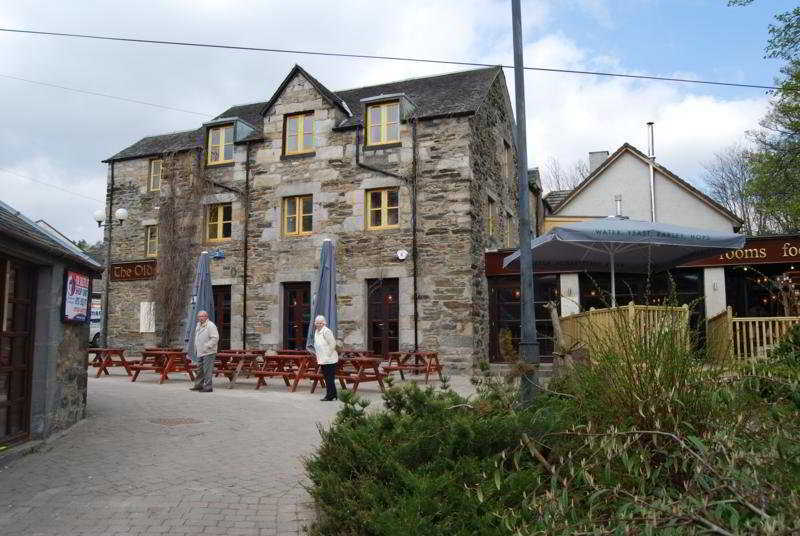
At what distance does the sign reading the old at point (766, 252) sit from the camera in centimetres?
1586

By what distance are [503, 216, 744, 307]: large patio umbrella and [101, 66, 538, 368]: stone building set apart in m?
5.29

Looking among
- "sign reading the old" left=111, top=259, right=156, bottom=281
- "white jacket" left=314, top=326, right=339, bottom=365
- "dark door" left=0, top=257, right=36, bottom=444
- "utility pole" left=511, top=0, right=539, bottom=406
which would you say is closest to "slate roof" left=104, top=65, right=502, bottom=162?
"sign reading the old" left=111, top=259, right=156, bottom=281

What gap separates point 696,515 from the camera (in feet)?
6.53

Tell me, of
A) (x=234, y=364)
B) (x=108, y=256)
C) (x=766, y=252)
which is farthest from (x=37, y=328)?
(x=766, y=252)

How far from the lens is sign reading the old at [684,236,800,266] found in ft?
52.0

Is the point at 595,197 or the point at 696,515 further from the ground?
the point at 595,197

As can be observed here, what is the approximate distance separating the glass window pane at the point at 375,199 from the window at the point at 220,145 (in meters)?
4.79

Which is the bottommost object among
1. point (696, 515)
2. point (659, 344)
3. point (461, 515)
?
point (461, 515)

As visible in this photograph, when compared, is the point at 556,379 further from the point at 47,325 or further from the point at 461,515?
the point at 47,325

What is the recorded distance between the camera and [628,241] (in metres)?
8.84

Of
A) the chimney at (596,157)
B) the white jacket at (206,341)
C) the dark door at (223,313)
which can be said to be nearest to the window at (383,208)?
the dark door at (223,313)

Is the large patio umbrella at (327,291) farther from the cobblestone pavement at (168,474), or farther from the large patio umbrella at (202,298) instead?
the cobblestone pavement at (168,474)

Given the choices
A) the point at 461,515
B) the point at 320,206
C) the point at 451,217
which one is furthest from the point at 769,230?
the point at 461,515

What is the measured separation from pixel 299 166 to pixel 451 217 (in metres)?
4.79
